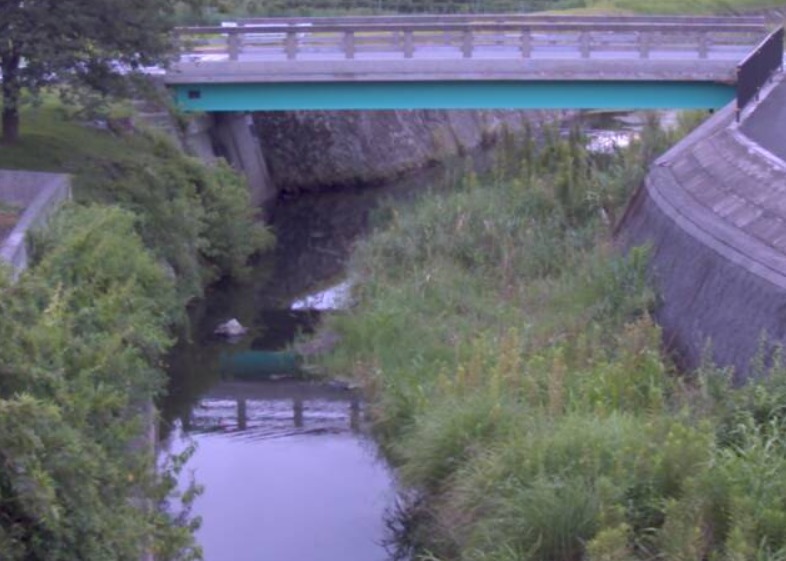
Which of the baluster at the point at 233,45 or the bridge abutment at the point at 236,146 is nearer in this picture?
the baluster at the point at 233,45

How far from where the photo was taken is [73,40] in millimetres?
24078

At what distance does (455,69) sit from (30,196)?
11395mm

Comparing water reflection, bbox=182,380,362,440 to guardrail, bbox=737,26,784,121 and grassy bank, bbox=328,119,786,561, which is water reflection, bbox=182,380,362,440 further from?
guardrail, bbox=737,26,784,121

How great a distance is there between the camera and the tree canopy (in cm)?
2373

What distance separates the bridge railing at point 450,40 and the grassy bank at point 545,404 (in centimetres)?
651

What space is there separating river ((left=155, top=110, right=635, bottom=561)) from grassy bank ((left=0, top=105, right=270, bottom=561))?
77cm

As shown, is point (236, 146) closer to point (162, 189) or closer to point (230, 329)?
point (162, 189)

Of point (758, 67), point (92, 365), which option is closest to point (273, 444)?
point (92, 365)

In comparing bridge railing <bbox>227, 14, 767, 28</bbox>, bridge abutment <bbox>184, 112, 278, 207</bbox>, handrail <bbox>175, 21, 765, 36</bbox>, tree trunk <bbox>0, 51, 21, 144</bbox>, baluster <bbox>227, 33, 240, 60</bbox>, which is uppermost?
tree trunk <bbox>0, 51, 21, 144</bbox>

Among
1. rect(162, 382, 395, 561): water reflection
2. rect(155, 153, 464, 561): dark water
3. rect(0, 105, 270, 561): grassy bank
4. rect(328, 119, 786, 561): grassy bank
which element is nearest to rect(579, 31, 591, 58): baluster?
rect(155, 153, 464, 561): dark water

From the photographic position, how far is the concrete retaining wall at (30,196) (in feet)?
59.2

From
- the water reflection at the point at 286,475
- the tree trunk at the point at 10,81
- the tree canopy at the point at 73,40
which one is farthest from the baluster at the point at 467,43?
the water reflection at the point at 286,475

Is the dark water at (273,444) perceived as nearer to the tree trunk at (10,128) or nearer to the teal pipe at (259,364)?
the teal pipe at (259,364)

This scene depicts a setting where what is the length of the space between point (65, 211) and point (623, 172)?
10.9 meters
